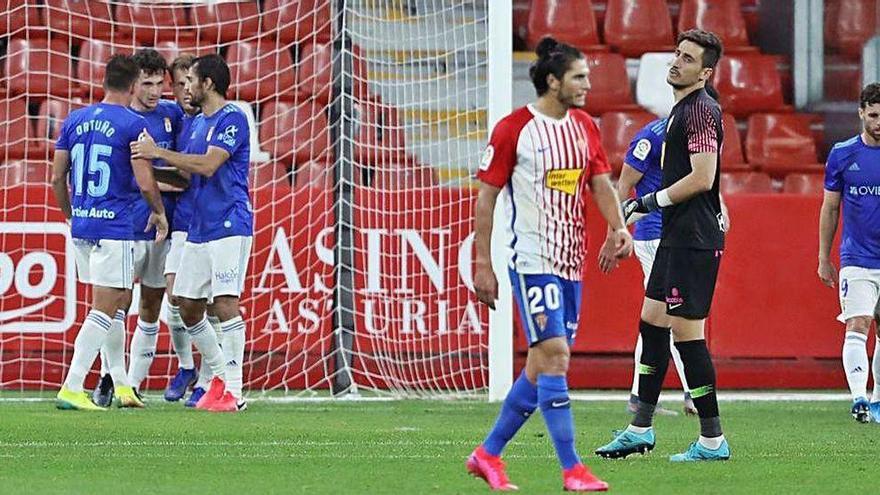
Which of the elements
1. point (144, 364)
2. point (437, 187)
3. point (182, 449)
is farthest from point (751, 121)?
point (182, 449)

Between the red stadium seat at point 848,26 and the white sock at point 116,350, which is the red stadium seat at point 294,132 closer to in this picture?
the white sock at point 116,350

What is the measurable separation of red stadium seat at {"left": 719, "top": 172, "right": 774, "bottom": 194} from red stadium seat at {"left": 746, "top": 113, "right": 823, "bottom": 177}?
27 centimetres

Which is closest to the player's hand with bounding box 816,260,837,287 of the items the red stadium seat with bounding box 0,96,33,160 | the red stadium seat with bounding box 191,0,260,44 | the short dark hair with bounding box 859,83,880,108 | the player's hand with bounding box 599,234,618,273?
the short dark hair with bounding box 859,83,880,108

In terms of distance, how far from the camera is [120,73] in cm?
1039

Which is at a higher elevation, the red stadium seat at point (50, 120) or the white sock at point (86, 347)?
the red stadium seat at point (50, 120)

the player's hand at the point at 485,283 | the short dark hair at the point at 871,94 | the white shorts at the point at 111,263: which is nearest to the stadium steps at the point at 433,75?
the white shorts at the point at 111,263

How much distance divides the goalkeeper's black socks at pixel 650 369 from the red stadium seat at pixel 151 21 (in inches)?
258

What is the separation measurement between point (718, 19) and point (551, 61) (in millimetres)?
9261

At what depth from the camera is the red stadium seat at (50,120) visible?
1299 centimetres

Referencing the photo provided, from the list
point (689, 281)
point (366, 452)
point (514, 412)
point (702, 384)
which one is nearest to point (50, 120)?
point (366, 452)

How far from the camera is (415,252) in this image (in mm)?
12211

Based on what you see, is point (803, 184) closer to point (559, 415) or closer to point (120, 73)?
point (120, 73)

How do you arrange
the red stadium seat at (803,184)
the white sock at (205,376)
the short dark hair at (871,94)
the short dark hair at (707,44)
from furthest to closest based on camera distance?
the red stadium seat at (803,184), the white sock at (205,376), the short dark hair at (871,94), the short dark hair at (707,44)

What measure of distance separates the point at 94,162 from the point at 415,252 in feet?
9.12
